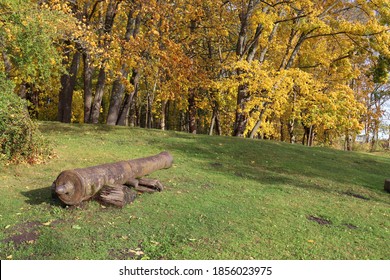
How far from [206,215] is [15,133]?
245 inches

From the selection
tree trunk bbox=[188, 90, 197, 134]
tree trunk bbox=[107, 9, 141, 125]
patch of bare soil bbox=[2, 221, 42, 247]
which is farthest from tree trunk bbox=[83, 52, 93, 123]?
patch of bare soil bbox=[2, 221, 42, 247]

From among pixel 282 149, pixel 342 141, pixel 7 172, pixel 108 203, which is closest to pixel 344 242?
pixel 108 203

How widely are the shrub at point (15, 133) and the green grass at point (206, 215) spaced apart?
1.24ft

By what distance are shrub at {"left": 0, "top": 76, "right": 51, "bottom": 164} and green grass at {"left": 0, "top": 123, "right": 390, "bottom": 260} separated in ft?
1.24

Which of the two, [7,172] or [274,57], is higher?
[274,57]

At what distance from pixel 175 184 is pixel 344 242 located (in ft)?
15.3

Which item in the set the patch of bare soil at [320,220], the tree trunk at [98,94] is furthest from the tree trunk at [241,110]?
the patch of bare soil at [320,220]

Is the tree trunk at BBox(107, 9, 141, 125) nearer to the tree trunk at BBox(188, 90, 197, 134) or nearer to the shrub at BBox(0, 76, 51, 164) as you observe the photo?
the tree trunk at BBox(188, 90, 197, 134)

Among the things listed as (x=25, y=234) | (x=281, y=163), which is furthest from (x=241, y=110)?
(x=25, y=234)

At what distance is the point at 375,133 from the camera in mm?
51281

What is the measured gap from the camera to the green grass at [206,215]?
241 inches

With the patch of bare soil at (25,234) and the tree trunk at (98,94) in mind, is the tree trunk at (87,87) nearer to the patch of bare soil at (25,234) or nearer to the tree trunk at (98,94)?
the tree trunk at (98,94)

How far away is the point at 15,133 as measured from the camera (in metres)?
10.8
